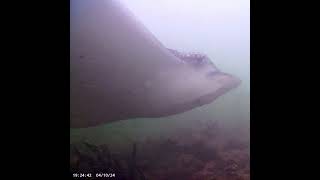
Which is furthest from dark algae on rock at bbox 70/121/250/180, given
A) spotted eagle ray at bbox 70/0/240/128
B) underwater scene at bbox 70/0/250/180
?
spotted eagle ray at bbox 70/0/240/128

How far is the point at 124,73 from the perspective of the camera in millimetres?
2471

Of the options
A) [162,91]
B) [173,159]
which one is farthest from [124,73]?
[173,159]

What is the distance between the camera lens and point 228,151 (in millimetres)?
2455

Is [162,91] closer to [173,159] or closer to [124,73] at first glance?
[124,73]

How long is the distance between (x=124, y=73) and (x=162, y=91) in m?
0.25

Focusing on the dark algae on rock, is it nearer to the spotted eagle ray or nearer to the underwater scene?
the underwater scene

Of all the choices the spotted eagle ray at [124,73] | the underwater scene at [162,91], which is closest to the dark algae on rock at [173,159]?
the underwater scene at [162,91]

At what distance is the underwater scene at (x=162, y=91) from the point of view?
2.45m

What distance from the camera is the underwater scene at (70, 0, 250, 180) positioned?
2451 millimetres

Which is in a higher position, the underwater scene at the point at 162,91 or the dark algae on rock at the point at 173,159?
the underwater scene at the point at 162,91

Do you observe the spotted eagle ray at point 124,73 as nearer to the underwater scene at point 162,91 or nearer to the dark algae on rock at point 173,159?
the underwater scene at point 162,91
